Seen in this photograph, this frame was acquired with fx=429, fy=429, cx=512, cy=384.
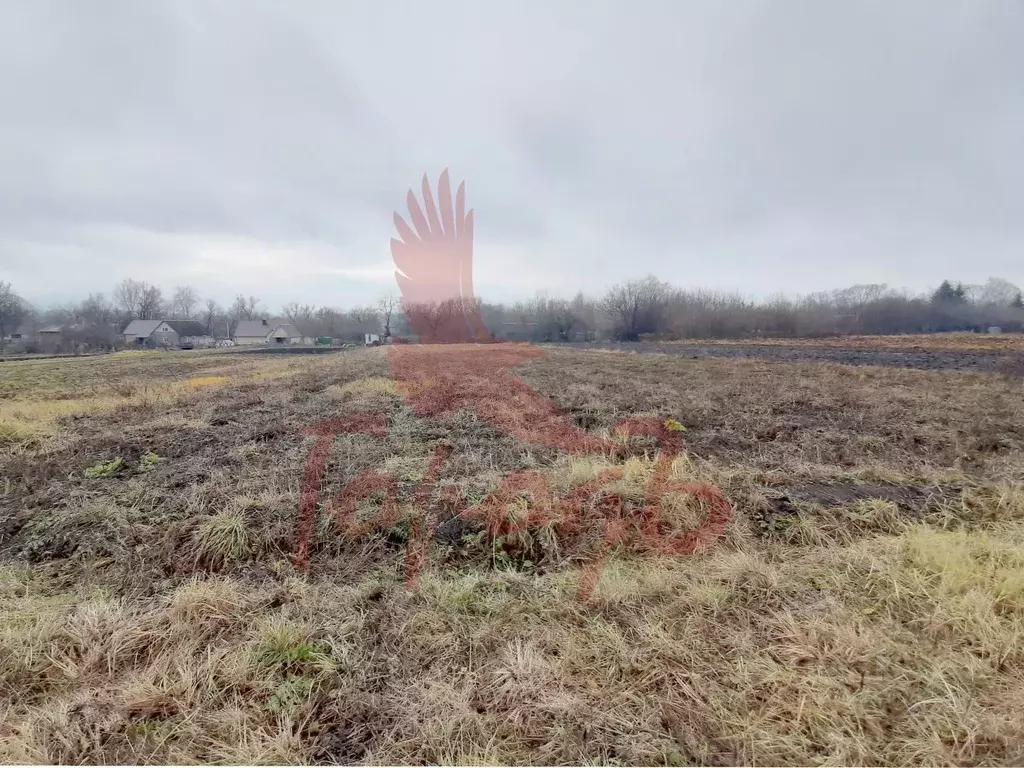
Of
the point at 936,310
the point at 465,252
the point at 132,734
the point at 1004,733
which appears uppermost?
the point at 936,310

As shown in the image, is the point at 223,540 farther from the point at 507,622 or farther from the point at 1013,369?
the point at 1013,369

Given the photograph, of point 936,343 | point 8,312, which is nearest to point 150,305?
point 8,312

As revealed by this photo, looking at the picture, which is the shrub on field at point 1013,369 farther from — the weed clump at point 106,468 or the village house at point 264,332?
the village house at point 264,332

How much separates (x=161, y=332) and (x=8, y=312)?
17.8 metres

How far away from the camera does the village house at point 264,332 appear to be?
2773 inches

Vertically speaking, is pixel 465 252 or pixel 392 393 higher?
pixel 465 252

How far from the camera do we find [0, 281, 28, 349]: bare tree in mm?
60025

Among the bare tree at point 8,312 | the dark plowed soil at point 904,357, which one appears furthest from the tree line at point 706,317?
the dark plowed soil at point 904,357

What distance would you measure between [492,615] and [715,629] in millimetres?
1272

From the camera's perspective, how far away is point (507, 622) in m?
2.55

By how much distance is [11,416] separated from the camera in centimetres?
805

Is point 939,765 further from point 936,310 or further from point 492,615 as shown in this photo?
point 936,310

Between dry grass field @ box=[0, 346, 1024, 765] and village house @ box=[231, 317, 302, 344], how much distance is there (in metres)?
73.1

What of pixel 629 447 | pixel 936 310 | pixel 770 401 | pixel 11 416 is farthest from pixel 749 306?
pixel 11 416
